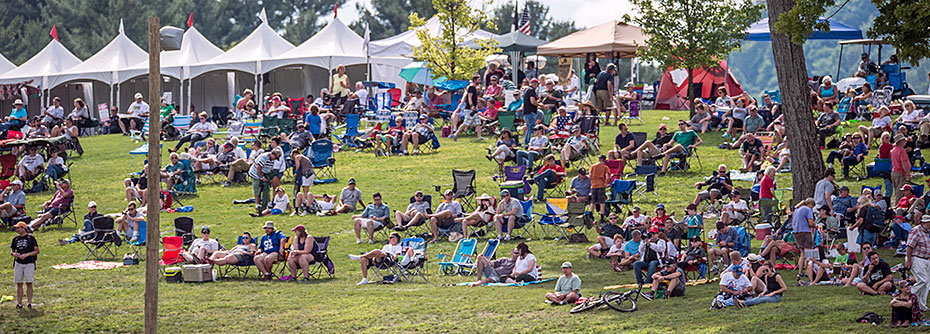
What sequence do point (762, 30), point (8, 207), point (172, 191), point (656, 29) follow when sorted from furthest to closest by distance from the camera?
1. point (762, 30)
2. point (656, 29)
3. point (172, 191)
4. point (8, 207)

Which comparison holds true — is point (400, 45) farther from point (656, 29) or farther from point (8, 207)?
point (8, 207)

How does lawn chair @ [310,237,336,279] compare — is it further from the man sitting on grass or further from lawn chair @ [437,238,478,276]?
the man sitting on grass

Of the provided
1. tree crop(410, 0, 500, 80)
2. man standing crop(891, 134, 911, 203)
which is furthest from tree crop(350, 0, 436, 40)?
man standing crop(891, 134, 911, 203)

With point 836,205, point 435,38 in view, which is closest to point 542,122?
point 435,38

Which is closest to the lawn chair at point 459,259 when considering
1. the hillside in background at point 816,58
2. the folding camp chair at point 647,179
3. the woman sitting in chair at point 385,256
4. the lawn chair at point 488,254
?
the lawn chair at point 488,254

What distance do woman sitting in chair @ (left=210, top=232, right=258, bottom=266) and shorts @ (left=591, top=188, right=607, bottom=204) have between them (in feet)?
20.8

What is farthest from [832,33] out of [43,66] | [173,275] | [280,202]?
[43,66]

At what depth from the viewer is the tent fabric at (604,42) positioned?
29.7 meters

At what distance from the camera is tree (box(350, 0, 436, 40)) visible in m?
73.1

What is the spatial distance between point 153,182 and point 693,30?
1951cm

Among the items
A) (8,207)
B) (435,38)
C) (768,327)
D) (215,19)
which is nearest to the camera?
(768,327)

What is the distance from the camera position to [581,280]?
51.1 feet

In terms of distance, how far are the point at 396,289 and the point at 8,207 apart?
9.92 m

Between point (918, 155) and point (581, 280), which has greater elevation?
point (918, 155)
